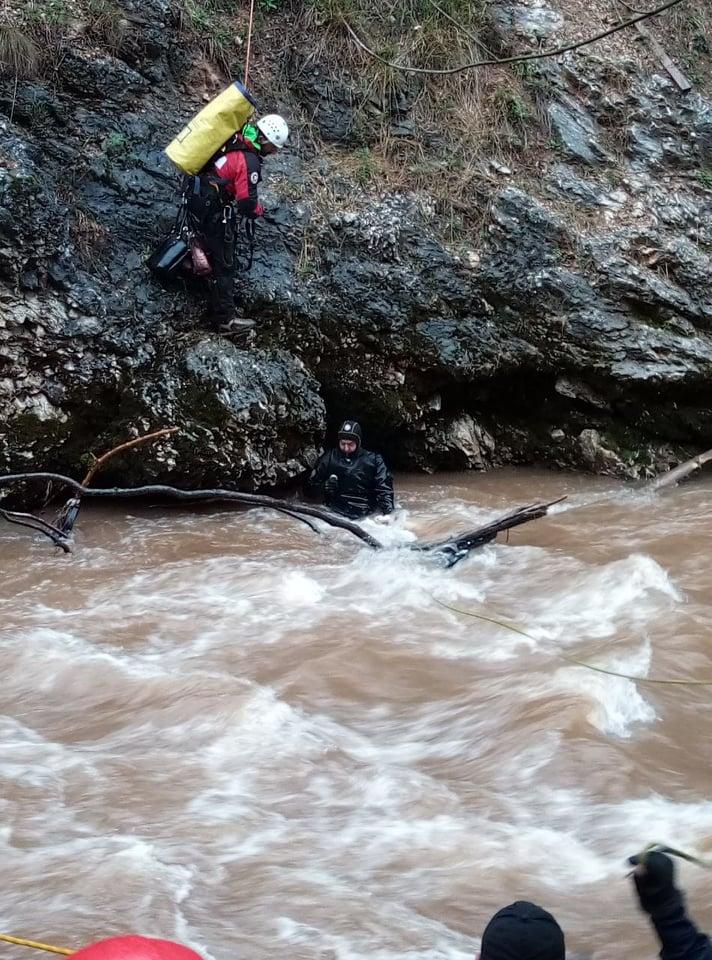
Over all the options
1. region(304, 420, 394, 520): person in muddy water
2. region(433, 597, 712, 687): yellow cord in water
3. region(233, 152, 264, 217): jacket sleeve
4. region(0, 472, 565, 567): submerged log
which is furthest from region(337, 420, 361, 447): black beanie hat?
region(433, 597, 712, 687): yellow cord in water

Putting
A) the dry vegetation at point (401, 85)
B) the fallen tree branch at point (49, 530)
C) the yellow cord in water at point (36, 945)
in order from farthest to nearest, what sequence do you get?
the dry vegetation at point (401, 85) < the fallen tree branch at point (49, 530) < the yellow cord in water at point (36, 945)

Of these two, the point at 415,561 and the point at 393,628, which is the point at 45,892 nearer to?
the point at 393,628

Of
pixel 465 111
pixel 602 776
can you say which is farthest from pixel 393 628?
pixel 465 111

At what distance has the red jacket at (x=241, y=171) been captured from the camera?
7.47m

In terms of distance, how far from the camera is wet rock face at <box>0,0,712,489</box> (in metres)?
7.64

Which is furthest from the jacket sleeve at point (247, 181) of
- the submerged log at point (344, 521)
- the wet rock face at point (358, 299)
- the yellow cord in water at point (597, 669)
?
the yellow cord in water at point (597, 669)

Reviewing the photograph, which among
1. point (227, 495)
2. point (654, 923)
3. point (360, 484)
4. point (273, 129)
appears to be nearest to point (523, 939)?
point (654, 923)

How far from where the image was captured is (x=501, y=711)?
4.29 m

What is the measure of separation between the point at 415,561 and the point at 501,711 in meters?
2.44

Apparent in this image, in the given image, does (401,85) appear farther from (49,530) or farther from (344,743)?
(344,743)

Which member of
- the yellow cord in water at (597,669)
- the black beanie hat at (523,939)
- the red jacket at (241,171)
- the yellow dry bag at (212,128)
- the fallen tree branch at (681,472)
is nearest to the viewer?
the black beanie hat at (523,939)

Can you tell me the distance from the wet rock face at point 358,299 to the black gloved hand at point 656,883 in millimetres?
6322

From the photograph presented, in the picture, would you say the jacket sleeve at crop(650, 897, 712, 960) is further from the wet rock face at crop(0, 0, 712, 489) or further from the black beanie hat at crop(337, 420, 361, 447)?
the wet rock face at crop(0, 0, 712, 489)

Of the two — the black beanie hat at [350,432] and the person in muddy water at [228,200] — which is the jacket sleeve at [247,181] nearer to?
the person in muddy water at [228,200]
